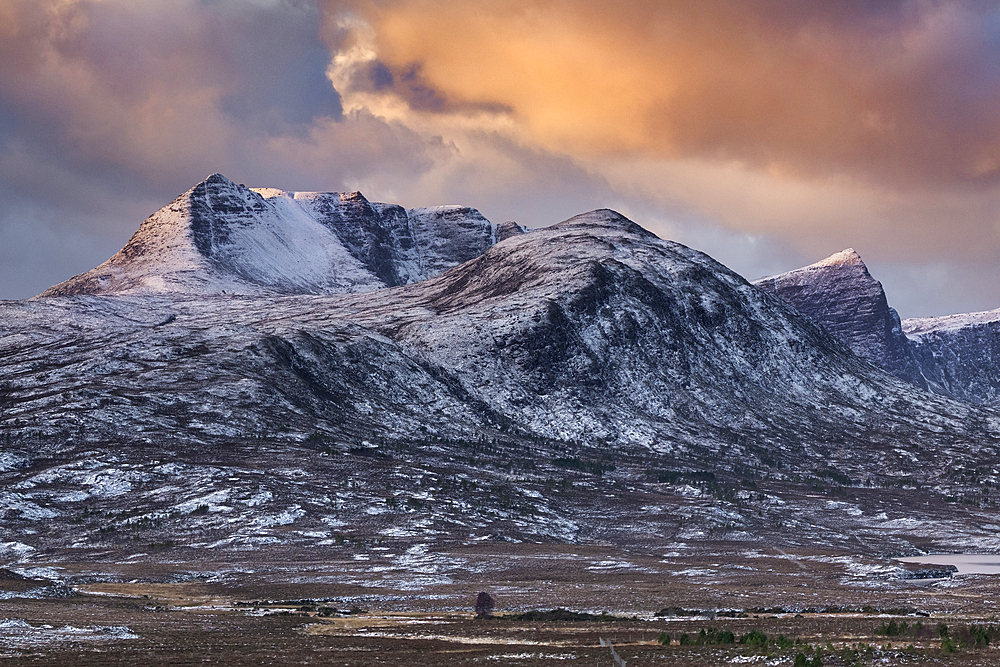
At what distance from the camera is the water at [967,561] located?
140 metres

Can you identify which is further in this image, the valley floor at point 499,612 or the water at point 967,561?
the water at point 967,561

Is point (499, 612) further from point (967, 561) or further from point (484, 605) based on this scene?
point (967, 561)

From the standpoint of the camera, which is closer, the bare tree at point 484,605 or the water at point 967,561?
the bare tree at point 484,605

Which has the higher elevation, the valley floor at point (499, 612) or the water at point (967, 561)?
the valley floor at point (499, 612)

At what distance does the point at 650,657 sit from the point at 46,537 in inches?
5351

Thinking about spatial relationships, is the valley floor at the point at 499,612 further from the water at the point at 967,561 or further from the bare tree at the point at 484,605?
the water at the point at 967,561

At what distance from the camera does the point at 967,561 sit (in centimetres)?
15888

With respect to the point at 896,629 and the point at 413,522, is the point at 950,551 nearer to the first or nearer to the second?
the point at 413,522

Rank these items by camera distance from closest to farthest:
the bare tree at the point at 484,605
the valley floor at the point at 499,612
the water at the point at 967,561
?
the valley floor at the point at 499,612 → the bare tree at the point at 484,605 → the water at the point at 967,561

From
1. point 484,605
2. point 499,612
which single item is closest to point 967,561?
point 484,605

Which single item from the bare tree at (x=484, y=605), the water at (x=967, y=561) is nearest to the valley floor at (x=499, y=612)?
the bare tree at (x=484, y=605)

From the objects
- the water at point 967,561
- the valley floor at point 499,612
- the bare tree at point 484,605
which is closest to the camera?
the valley floor at point 499,612

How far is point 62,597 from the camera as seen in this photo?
317ft

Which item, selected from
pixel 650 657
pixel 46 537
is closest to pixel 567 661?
pixel 650 657
